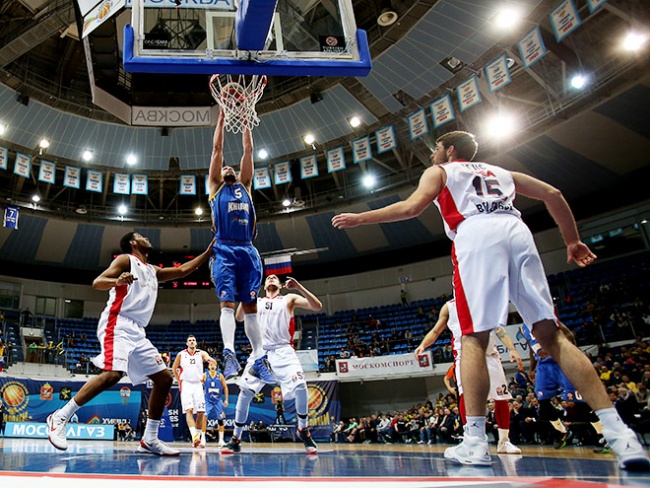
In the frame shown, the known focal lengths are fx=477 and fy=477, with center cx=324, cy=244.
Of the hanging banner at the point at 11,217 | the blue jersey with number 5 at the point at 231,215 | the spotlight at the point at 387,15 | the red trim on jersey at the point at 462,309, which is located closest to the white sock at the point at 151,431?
the blue jersey with number 5 at the point at 231,215

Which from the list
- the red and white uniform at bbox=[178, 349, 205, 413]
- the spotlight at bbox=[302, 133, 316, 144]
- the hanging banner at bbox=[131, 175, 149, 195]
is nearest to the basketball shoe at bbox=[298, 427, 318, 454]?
the red and white uniform at bbox=[178, 349, 205, 413]

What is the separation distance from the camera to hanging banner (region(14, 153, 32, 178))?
1831 cm

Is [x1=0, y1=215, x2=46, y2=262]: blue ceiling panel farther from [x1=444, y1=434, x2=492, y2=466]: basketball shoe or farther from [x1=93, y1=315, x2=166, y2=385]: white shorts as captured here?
[x1=444, y1=434, x2=492, y2=466]: basketball shoe

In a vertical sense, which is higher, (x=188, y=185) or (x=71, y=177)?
(x=71, y=177)

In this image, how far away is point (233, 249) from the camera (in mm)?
5059

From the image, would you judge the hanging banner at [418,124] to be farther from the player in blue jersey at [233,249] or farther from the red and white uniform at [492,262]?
the red and white uniform at [492,262]

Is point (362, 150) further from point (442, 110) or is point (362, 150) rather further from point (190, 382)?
point (190, 382)

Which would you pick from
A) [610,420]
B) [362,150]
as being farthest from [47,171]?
[610,420]

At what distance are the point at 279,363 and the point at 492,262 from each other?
3830 millimetres

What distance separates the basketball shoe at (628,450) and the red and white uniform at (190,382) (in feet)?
25.1

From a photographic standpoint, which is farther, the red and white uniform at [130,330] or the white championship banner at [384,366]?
the white championship banner at [384,366]

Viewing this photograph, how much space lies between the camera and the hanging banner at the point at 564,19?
12.3m

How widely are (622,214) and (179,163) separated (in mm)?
19343

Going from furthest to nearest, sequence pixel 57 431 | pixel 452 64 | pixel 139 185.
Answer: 1. pixel 139 185
2. pixel 452 64
3. pixel 57 431
